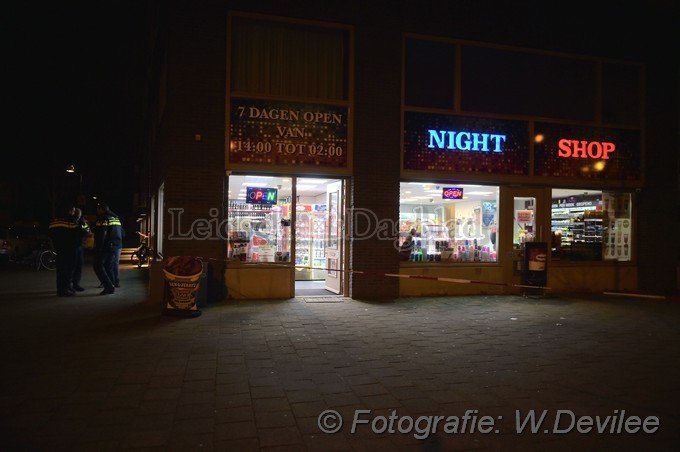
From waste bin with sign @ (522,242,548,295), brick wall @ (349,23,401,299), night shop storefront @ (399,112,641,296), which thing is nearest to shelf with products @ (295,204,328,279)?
brick wall @ (349,23,401,299)

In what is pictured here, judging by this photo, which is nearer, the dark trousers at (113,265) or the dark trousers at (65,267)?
the dark trousers at (65,267)

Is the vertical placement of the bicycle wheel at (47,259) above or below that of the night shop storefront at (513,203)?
below

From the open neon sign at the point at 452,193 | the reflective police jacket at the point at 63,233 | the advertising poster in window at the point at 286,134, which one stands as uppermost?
the advertising poster in window at the point at 286,134

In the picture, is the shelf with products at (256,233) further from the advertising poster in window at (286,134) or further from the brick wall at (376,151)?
the brick wall at (376,151)

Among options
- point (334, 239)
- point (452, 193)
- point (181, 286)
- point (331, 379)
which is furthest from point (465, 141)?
point (331, 379)

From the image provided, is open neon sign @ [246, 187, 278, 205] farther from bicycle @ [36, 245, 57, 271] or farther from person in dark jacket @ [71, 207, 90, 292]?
bicycle @ [36, 245, 57, 271]

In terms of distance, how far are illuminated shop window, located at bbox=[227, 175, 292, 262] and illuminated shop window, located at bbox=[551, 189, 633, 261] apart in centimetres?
670

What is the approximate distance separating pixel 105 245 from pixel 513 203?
9655 mm

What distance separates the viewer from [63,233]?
35.5 feet

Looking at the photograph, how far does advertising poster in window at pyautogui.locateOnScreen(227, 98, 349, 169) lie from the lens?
1014cm

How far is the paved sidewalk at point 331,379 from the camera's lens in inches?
155

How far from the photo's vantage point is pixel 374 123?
35.6ft

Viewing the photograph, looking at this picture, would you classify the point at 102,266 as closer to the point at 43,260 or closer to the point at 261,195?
the point at 261,195

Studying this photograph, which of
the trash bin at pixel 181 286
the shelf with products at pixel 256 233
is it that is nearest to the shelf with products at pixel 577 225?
the shelf with products at pixel 256 233
